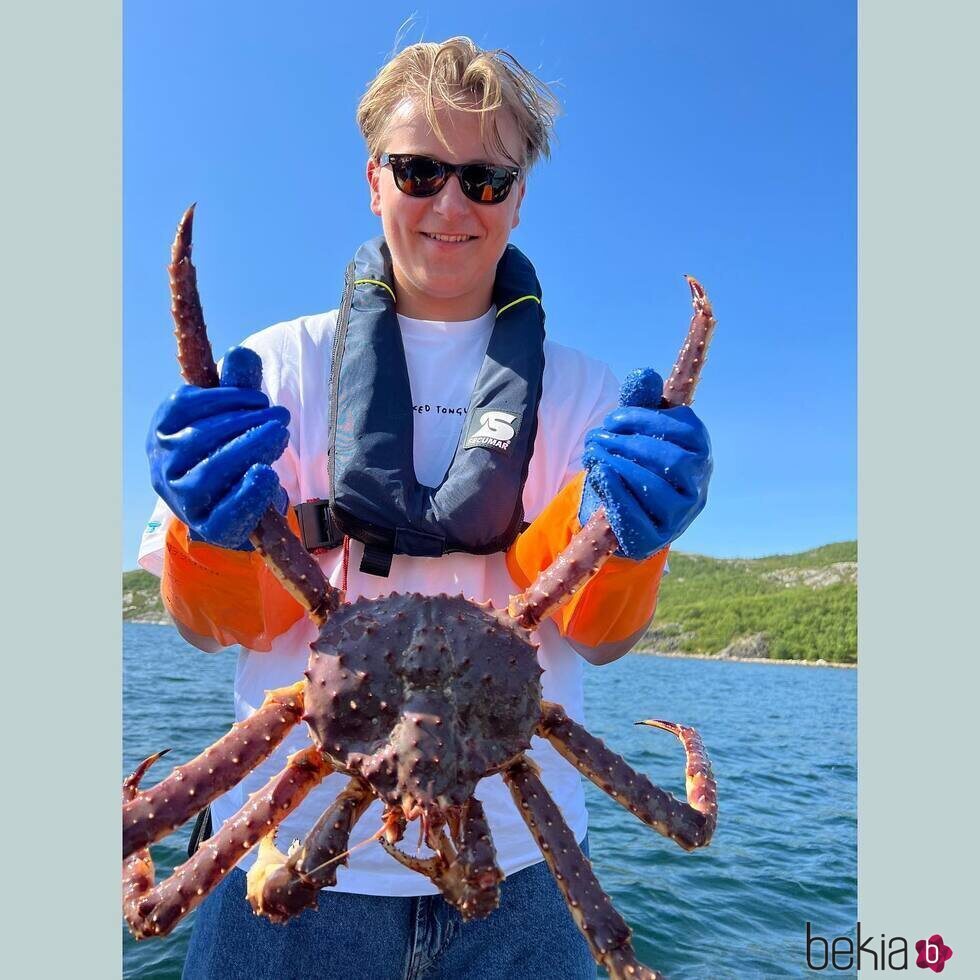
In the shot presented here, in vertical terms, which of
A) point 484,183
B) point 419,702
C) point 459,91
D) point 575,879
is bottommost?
point 575,879

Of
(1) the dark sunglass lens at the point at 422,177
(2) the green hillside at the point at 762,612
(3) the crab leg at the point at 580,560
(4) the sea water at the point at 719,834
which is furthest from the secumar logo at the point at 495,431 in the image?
(2) the green hillside at the point at 762,612

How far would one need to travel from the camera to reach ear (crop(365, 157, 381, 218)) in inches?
90.3

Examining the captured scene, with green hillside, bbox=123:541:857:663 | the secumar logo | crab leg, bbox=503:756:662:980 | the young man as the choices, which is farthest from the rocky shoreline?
the secumar logo

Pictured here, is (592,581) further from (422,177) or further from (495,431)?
(422,177)

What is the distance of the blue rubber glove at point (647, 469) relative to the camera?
178cm

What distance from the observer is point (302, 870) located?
1587 mm

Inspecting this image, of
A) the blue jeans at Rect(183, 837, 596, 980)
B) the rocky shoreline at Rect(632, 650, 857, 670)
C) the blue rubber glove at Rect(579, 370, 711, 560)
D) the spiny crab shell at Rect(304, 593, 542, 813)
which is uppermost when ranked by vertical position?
the blue rubber glove at Rect(579, 370, 711, 560)

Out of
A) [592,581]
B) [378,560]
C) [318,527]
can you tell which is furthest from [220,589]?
[592,581]

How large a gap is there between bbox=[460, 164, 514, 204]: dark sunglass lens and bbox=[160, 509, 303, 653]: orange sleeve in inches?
48.2

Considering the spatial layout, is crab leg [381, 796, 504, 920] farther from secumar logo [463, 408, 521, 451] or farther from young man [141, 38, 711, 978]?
secumar logo [463, 408, 521, 451]

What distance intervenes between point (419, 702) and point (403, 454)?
749 millimetres
